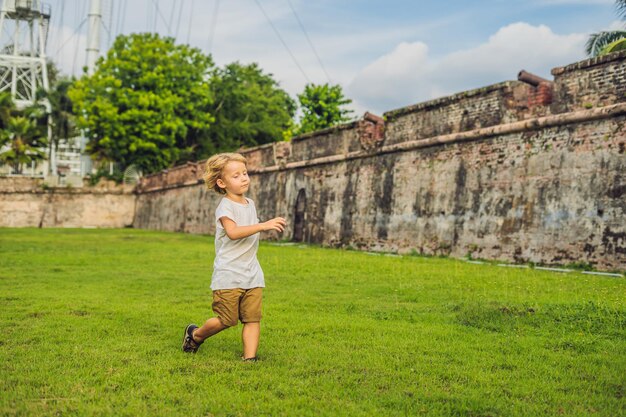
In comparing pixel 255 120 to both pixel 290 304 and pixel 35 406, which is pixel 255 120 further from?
pixel 35 406

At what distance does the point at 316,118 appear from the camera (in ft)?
132

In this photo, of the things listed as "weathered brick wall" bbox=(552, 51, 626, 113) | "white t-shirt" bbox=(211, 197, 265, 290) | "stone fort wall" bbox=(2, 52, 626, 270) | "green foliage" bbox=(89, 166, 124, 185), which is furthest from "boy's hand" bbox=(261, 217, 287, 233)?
"green foliage" bbox=(89, 166, 124, 185)

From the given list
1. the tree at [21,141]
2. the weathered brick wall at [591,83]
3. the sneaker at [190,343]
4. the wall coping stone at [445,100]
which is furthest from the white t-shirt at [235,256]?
the tree at [21,141]

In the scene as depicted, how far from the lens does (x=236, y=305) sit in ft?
12.3

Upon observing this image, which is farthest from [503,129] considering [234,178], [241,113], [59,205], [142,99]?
[241,113]

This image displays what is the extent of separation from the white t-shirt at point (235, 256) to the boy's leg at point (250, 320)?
0.21ft

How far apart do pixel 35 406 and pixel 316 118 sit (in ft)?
125

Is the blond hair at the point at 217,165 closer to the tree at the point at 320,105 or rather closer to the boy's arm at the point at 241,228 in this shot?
the boy's arm at the point at 241,228

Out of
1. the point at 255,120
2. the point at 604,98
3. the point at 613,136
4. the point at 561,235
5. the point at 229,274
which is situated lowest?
the point at 229,274

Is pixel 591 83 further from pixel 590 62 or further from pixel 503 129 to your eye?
pixel 503 129

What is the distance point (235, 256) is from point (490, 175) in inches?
320

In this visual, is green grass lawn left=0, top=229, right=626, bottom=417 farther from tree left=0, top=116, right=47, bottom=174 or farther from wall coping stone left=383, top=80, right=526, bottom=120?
tree left=0, top=116, right=47, bottom=174

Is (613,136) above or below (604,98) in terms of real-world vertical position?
below

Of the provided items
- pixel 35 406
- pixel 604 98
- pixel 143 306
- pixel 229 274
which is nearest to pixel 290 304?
pixel 143 306
